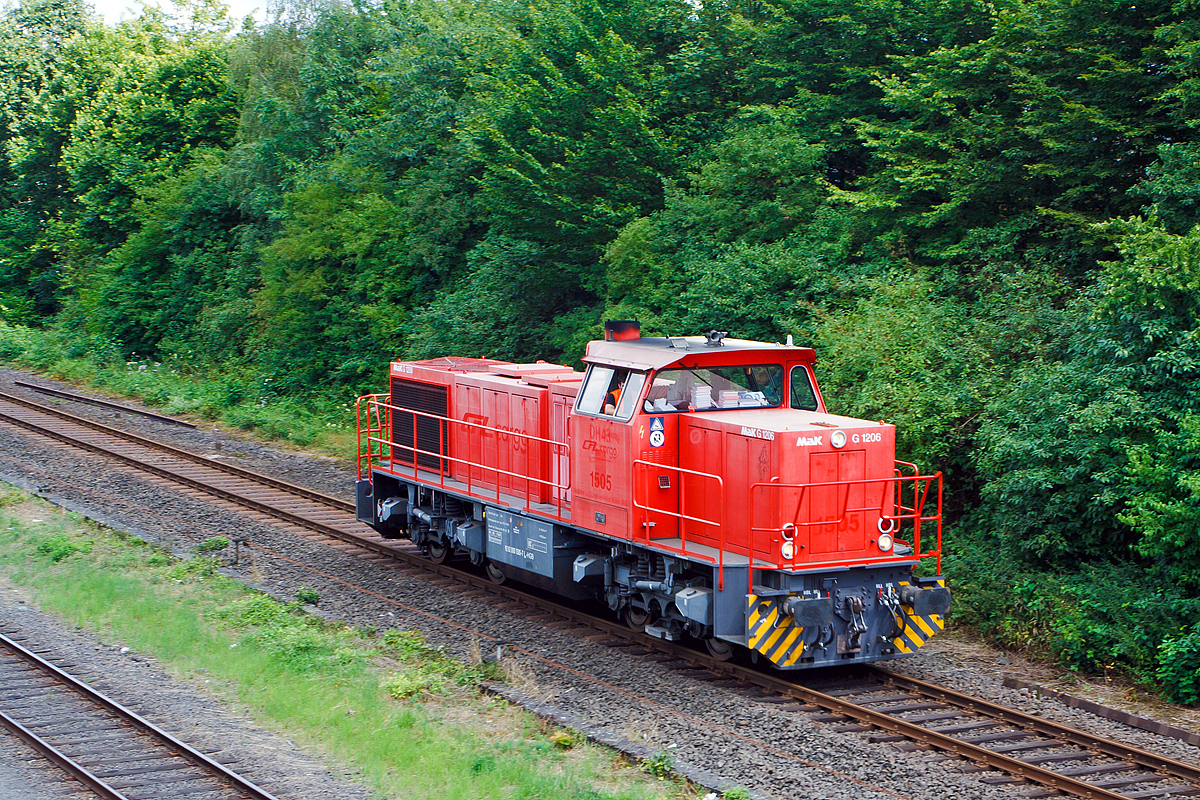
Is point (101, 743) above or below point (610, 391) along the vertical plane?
below

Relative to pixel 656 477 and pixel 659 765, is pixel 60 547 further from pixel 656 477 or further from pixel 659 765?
pixel 659 765

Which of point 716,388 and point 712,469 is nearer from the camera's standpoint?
point 712,469

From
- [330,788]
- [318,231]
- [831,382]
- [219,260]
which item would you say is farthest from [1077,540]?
[219,260]

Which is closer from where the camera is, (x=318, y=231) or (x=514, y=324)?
(x=514, y=324)

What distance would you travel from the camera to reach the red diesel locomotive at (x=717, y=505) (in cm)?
1017

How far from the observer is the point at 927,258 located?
1775 centimetres

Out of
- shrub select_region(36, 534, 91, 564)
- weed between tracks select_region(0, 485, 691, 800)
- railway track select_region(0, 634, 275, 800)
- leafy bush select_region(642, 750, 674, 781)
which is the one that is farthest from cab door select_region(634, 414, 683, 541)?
shrub select_region(36, 534, 91, 564)

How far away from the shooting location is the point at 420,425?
1600cm

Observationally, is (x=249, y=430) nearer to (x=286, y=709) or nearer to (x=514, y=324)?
(x=514, y=324)

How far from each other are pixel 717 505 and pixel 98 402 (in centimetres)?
2332

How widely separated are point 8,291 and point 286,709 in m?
44.7

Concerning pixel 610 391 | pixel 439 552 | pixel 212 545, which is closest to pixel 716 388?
pixel 610 391

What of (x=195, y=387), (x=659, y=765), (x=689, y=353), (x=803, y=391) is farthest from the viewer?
(x=195, y=387)

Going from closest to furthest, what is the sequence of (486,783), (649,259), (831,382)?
1. (486,783)
2. (831,382)
3. (649,259)
